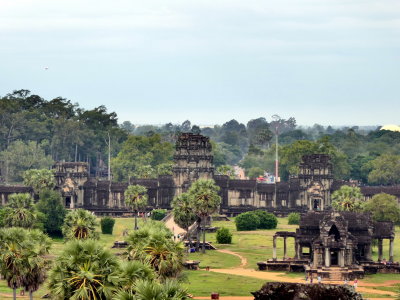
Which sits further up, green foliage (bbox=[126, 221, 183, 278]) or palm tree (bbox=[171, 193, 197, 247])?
palm tree (bbox=[171, 193, 197, 247])

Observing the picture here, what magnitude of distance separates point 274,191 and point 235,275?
71.5 metres

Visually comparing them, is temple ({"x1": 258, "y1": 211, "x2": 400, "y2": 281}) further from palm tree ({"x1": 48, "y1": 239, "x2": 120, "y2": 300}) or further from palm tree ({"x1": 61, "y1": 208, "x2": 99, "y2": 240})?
palm tree ({"x1": 48, "y1": 239, "x2": 120, "y2": 300})

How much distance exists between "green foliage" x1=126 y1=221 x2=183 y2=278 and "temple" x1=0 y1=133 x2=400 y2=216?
99.3 metres

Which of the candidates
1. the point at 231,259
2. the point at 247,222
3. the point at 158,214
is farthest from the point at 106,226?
the point at 231,259

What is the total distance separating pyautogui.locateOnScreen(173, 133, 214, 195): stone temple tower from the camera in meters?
174

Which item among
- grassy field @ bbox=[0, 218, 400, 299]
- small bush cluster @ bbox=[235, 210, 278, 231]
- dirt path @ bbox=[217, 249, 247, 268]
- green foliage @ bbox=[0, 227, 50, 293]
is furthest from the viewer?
small bush cluster @ bbox=[235, 210, 278, 231]

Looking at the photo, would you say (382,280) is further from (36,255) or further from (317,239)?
(36,255)

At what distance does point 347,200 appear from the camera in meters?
134

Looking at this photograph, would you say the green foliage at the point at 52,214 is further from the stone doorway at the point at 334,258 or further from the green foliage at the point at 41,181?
the stone doorway at the point at 334,258

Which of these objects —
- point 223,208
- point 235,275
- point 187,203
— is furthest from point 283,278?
point 223,208

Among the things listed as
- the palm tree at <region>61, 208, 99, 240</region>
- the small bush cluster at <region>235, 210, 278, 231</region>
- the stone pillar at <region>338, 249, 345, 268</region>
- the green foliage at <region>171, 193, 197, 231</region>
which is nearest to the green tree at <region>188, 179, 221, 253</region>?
the green foliage at <region>171, 193, 197, 231</region>

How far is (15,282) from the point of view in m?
74.9

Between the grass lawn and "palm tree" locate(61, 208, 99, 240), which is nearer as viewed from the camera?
the grass lawn

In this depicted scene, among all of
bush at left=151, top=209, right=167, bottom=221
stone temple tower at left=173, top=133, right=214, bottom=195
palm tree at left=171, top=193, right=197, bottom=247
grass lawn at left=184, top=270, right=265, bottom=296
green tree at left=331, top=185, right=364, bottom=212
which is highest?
stone temple tower at left=173, top=133, right=214, bottom=195
